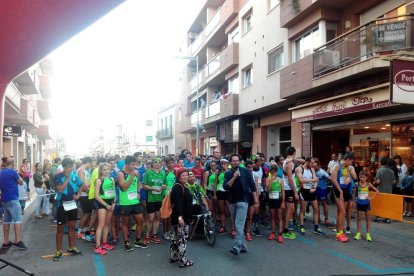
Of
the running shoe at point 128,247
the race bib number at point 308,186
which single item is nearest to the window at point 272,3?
the race bib number at point 308,186

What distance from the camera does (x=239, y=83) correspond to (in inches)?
887

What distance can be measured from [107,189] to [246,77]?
1622cm

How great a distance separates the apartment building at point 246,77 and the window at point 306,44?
2.18 ft

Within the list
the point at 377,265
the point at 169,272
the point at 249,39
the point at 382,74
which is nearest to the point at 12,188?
the point at 169,272

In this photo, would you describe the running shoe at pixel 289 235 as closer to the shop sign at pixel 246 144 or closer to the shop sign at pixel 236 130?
the shop sign at pixel 246 144

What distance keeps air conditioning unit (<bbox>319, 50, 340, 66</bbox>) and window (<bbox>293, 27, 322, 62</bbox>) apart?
906mm

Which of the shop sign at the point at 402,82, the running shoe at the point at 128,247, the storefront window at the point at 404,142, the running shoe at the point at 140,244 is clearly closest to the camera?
the shop sign at the point at 402,82

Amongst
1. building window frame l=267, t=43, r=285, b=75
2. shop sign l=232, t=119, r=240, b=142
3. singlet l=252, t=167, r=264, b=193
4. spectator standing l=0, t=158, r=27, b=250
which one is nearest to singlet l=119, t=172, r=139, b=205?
spectator standing l=0, t=158, r=27, b=250

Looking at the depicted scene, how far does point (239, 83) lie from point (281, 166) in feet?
43.0

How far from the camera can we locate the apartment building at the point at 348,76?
10836 mm

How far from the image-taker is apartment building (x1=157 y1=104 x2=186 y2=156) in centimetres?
4275

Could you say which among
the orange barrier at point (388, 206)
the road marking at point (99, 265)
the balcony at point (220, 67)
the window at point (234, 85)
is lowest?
the road marking at point (99, 265)

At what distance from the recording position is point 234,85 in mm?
24344

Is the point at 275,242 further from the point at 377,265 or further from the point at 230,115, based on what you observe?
the point at 230,115
